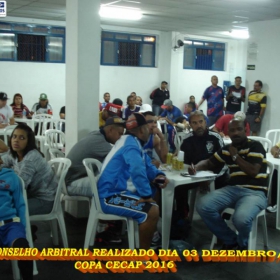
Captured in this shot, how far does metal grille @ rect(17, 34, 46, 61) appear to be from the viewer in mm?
10047

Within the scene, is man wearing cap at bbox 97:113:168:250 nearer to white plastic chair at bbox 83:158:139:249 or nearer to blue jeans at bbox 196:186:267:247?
white plastic chair at bbox 83:158:139:249

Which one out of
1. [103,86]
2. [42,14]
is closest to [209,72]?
[103,86]

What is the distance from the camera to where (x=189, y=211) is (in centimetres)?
427

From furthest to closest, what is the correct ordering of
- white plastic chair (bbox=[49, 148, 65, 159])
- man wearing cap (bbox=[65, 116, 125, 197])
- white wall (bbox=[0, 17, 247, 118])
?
white wall (bbox=[0, 17, 247, 118]), white plastic chair (bbox=[49, 148, 65, 159]), man wearing cap (bbox=[65, 116, 125, 197])

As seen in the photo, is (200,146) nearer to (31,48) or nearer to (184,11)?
(184,11)

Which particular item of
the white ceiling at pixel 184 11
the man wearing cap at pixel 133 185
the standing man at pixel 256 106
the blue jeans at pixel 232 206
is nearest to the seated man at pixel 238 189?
the blue jeans at pixel 232 206

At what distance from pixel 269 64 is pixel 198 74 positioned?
5083mm

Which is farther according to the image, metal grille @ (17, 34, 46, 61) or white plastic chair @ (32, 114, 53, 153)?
metal grille @ (17, 34, 46, 61)

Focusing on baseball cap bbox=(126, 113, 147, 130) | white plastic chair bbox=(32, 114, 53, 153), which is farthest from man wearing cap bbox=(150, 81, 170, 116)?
baseball cap bbox=(126, 113, 147, 130)

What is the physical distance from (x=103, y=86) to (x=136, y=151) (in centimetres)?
842

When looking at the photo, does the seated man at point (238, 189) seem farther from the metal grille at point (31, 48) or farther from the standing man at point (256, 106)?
the metal grille at point (31, 48)

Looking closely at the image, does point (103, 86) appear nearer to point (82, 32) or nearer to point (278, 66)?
point (278, 66)

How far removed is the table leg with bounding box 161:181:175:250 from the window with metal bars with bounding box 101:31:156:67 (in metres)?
8.45

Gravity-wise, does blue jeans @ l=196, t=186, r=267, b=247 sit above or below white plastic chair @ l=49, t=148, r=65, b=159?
below
